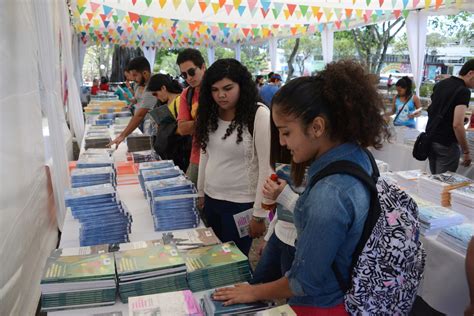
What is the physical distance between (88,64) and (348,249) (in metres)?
29.4

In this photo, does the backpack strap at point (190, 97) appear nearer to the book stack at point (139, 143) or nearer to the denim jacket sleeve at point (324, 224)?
the book stack at point (139, 143)

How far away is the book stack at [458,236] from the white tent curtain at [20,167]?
2088 mm

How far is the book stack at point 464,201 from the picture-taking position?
222 centimetres

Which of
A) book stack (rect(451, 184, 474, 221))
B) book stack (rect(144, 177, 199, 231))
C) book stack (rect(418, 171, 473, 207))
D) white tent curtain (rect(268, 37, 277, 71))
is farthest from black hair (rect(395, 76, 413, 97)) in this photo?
white tent curtain (rect(268, 37, 277, 71))

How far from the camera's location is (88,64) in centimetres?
2742

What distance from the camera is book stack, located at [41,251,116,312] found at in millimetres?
1222

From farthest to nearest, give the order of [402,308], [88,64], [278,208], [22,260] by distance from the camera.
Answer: [88,64], [22,260], [278,208], [402,308]

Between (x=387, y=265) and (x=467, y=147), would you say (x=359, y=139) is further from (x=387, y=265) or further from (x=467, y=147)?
(x=467, y=147)

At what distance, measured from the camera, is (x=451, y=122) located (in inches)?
132

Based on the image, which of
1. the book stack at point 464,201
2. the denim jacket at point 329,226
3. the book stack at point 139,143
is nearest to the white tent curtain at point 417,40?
the book stack at point 464,201

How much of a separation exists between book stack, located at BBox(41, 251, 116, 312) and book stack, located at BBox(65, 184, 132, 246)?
1.15 ft

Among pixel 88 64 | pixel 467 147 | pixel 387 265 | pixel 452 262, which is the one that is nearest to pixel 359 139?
pixel 387 265

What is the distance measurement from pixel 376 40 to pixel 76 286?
12.6 m

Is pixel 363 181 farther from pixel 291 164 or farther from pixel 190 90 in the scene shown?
pixel 190 90
